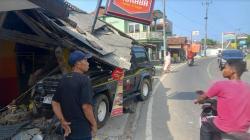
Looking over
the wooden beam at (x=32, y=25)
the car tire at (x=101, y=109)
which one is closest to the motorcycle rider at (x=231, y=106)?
the car tire at (x=101, y=109)

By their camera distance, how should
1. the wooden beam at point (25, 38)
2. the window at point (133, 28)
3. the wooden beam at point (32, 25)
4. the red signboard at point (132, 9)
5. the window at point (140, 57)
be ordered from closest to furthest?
the wooden beam at point (25, 38) < the wooden beam at point (32, 25) < the window at point (140, 57) < the red signboard at point (132, 9) < the window at point (133, 28)

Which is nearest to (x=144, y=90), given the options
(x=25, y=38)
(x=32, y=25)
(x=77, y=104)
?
(x=32, y=25)

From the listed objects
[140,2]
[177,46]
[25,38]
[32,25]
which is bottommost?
[25,38]

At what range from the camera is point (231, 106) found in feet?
14.2

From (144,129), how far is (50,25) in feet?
11.6

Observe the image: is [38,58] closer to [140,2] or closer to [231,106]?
[140,2]

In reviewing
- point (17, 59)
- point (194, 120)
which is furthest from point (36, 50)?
point (194, 120)

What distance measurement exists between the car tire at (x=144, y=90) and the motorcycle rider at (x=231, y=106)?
8.63m

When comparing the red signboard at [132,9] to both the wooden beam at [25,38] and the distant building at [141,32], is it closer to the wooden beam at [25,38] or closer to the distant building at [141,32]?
the wooden beam at [25,38]

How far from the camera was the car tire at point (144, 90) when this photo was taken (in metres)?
13.2

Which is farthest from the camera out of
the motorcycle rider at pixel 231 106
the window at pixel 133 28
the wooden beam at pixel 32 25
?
the window at pixel 133 28

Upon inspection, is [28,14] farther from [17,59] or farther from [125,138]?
[125,138]

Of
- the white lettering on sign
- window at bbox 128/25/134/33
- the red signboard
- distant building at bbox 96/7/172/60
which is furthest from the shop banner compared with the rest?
window at bbox 128/25/134/33

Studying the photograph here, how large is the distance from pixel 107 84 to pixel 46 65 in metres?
1.91
